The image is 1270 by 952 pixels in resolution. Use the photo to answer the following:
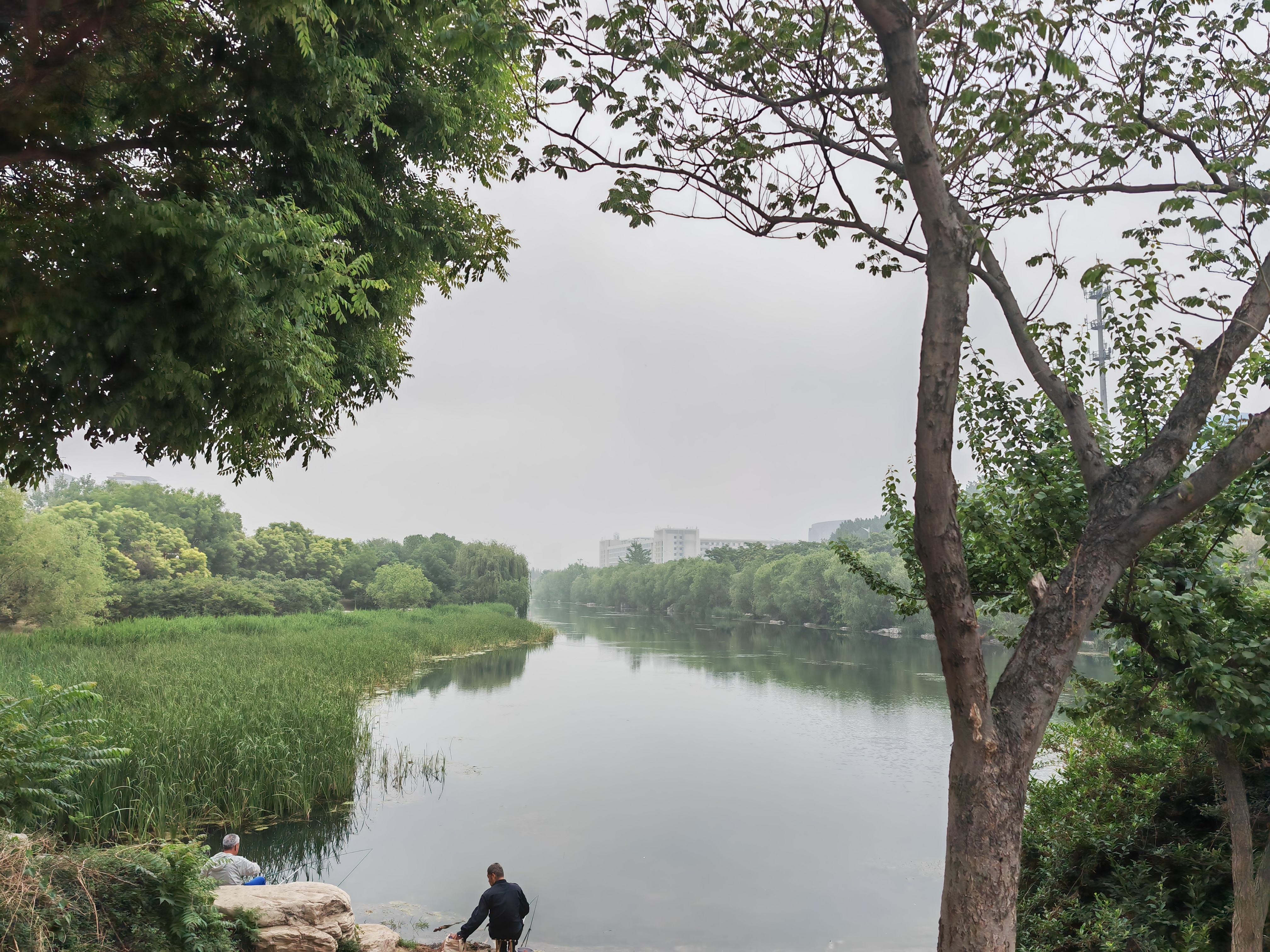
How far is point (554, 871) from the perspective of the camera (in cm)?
→ 985

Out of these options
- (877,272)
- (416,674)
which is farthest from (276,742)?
(416,674)

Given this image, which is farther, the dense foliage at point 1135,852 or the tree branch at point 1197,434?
the dense foliage at point 1135,852

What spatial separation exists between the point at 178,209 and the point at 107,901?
3.65 m

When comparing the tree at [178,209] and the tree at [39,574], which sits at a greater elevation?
the tree at [178,209]

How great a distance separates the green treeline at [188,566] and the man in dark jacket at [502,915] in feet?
93.5

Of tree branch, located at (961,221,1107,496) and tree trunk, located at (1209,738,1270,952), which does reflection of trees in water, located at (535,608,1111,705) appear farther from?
tree branch, located at (961,221,1107,496)

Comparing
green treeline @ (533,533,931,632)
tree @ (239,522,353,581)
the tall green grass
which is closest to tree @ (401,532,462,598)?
tree @ (239,522,353,581)

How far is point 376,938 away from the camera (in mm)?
6316

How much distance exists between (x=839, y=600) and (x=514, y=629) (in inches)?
908

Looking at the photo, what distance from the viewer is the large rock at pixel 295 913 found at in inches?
199

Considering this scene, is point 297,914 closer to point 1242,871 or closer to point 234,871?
point 234,871

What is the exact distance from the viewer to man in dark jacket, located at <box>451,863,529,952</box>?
6457mm

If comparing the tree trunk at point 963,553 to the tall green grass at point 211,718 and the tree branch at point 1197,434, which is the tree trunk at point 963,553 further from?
the tall green grass at point 211,718

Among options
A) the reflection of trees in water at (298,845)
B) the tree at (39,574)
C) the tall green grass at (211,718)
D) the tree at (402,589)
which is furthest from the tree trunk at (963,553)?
the tree at (402,589)
